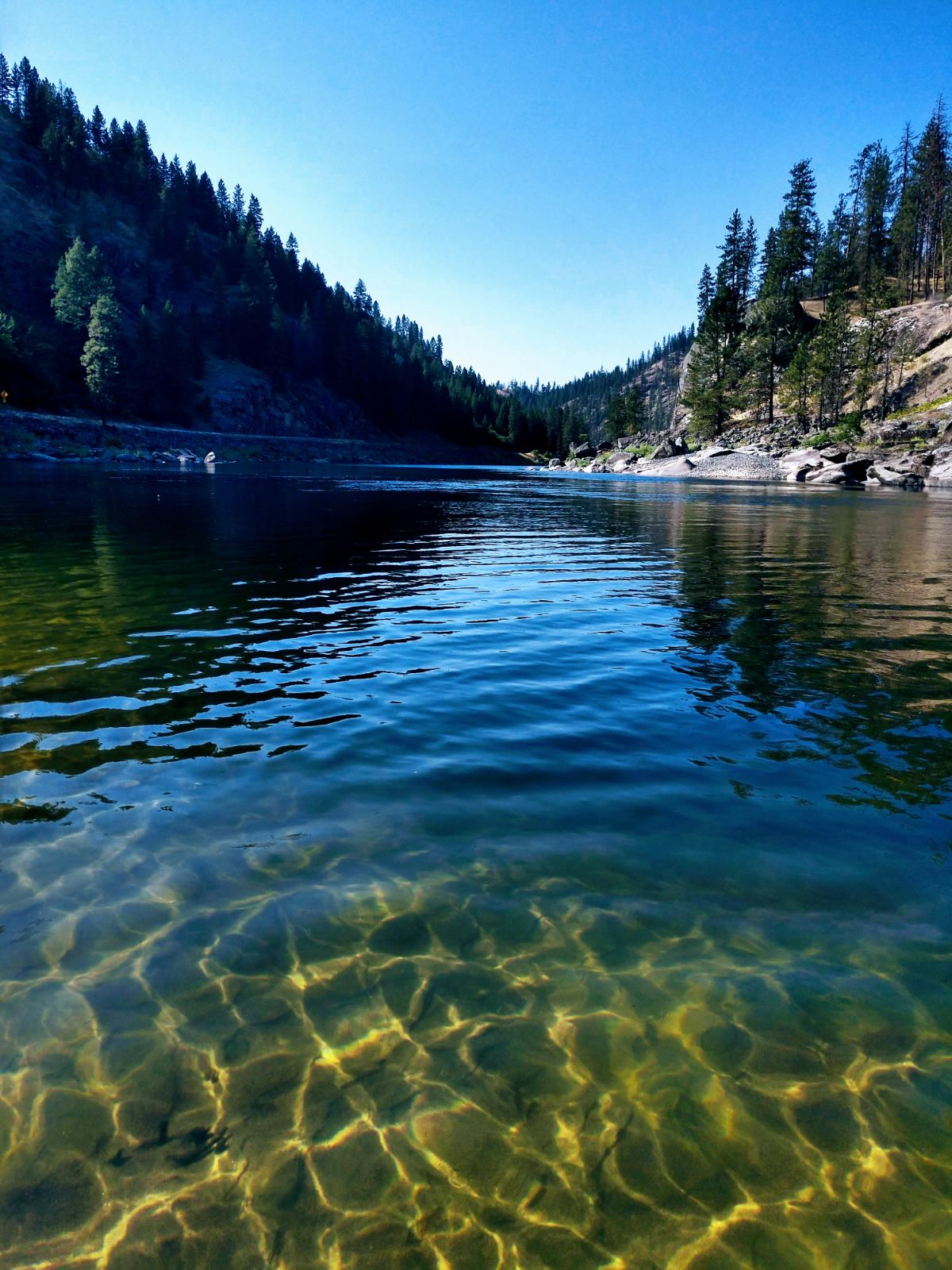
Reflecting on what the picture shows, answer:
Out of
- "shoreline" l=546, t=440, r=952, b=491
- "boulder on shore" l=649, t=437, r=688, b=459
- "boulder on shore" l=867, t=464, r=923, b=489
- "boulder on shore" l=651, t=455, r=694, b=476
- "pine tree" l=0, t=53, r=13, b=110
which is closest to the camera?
"boulder on shore" l=867, t=464, r=923, b=489

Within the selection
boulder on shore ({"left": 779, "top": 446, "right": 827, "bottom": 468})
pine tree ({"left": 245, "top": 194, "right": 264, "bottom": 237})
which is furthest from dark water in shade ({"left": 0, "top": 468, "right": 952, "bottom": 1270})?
pine tree ({"left": 245, "top": 194, "right": 264, "bottom": 237})

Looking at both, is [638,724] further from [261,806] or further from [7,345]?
[7,345]

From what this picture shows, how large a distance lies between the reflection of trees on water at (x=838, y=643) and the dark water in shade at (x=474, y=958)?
10 centimetres

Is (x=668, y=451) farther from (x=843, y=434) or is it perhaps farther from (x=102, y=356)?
(x=102, y=356)

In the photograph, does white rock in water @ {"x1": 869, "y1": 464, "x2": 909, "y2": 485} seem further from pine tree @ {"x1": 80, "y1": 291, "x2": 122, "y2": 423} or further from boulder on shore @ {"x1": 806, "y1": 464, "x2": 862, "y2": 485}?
pine tree @ {"x1": 80, "y1": 291, "x2": 122, "y2": 423}

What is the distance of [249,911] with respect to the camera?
464 centimetres

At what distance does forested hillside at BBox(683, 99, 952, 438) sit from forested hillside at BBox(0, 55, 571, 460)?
235 feet

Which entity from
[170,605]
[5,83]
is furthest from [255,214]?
[170,605]

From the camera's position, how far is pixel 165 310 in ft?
367

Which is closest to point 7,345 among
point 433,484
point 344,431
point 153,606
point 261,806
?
point 433,484

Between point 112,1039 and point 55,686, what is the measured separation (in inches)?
250

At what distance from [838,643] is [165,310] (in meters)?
125

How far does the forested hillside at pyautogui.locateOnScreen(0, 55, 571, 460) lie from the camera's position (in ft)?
328

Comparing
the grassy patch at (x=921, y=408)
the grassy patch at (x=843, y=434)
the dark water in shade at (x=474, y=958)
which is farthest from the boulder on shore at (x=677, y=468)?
the dark water in shade at (x=474, y=958)
